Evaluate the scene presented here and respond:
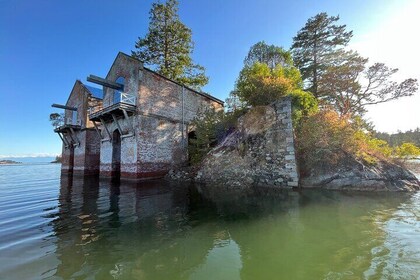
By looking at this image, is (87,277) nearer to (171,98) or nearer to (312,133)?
(312,133)

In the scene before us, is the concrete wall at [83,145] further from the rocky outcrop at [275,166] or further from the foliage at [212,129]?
the rocky outcrop at [275,166]

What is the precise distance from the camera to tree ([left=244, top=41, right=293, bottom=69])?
18141mm

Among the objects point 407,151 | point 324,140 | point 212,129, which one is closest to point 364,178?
point 324,140

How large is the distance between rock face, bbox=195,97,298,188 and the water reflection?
3100 millimetres

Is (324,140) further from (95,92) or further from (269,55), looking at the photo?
(95,92)

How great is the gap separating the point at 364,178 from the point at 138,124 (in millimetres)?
13343

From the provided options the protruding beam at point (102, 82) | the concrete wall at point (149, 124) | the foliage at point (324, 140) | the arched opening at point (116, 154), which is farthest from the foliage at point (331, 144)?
the arched opening at point (116, 154)

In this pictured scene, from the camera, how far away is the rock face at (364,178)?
8930mm

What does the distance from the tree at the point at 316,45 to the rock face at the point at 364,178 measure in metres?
10.4

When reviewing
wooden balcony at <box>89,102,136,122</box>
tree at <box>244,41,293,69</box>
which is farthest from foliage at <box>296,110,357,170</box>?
wooden balcony at <box>89,102,136,122</box>

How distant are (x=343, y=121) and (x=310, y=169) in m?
3.05

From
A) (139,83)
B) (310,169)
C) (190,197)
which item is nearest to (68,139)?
(139,83)

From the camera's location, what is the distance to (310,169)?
34.2ft

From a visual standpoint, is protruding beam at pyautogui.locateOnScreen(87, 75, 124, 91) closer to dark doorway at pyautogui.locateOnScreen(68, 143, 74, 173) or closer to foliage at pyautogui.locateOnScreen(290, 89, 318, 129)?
dark doorway at pyautogui.locateOnScreen(68, 143, 74, 173)
